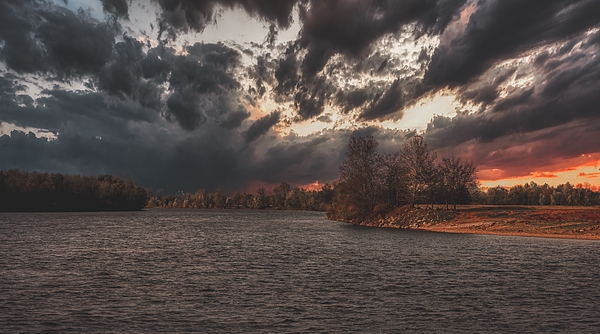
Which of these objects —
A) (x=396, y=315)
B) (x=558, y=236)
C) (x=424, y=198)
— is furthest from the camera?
(x=424, y=198)

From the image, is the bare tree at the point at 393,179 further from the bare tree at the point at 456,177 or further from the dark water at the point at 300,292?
the dark water at the point at 300,292

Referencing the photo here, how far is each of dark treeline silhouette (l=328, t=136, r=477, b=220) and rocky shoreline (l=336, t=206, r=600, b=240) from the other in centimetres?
734

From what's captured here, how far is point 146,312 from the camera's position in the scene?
21.8 meters

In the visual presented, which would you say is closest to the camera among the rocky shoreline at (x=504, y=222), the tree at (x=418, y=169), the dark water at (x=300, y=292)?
the dark water at (x=300, y=292)

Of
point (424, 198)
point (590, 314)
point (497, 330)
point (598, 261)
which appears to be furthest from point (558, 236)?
point (497, 330)

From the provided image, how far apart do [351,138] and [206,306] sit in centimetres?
10742

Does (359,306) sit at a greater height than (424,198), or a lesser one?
lesser

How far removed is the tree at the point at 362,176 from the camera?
122 m

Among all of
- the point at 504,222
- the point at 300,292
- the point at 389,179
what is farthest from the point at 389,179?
the point at 300,292

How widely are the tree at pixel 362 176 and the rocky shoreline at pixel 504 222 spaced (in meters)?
8.98

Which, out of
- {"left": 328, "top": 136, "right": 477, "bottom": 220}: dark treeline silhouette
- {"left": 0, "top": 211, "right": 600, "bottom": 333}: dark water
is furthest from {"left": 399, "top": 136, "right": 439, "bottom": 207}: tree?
{"left": 0, "top": 211, "right": 600, "bottom": 333}: dark water

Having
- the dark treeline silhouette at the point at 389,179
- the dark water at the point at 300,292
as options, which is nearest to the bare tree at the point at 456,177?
the dark treeline silhouette at the point at 389,179

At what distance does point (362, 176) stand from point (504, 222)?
148 ft

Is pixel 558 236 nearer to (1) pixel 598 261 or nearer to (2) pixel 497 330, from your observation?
(1) pixel 598 261
